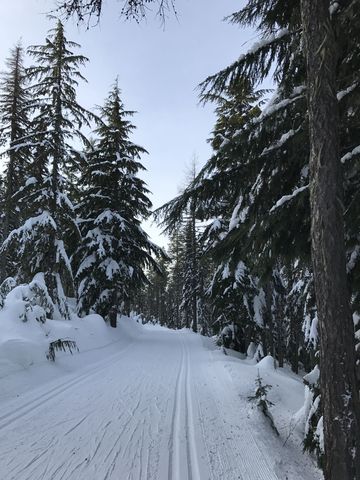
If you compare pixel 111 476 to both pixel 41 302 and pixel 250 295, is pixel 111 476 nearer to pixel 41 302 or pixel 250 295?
pixel 41 302

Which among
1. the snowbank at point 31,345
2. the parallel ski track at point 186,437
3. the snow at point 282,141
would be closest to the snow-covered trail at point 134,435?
the parallel ski track at point 186,437

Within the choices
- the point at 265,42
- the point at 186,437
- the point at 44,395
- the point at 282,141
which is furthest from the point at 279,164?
the point at 44,395

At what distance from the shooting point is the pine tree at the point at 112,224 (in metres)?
19.8

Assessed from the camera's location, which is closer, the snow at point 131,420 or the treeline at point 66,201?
the snow at point 131,420

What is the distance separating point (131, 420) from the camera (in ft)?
20.3

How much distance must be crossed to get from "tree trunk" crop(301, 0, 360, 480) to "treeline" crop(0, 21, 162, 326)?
964cm

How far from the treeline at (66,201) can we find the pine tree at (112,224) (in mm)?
54

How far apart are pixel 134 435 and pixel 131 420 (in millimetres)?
686

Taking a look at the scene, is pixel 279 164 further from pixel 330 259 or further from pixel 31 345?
pixel 31 345

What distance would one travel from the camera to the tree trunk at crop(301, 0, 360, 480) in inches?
141

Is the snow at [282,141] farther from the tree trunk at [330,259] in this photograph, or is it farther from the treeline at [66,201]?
the treeline at [66,201]

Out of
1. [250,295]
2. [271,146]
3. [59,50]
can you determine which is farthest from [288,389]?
[59,50]

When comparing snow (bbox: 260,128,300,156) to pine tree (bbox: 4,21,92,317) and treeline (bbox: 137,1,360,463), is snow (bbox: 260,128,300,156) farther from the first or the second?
pine tree (bbox: 4,21,92,317)

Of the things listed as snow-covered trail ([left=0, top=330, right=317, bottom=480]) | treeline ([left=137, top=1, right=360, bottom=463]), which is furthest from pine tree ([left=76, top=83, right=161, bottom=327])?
treeline ([left=137, top=1, right=360, bottom=463])
